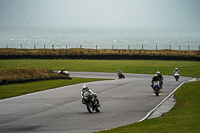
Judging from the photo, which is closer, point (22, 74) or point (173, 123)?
point (173, 123)

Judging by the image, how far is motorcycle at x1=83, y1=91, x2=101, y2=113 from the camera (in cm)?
1598

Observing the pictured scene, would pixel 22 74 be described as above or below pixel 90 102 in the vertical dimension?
above

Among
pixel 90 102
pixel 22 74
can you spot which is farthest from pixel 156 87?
pixel 22 74

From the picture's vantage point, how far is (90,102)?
1633 cm

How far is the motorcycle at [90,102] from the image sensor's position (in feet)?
52.4

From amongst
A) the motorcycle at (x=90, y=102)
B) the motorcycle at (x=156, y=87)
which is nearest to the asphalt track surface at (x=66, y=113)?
the motorcycle at (x=90, y=102)

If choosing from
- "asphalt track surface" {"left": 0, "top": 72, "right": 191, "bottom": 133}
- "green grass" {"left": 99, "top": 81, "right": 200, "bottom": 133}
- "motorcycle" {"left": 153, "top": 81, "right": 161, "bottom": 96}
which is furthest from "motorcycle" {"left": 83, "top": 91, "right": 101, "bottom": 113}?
"motorcycle" {"left": 153, "top": 81, "right": 161, "bottom": 96}

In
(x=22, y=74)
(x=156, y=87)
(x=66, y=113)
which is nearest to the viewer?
(x=66, y=113)

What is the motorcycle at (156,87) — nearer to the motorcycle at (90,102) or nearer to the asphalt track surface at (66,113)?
the asphalt track surface at (66,113)

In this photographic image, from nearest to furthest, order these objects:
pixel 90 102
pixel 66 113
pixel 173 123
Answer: pixel 173 123, pixel 66 113, pixel 90 102

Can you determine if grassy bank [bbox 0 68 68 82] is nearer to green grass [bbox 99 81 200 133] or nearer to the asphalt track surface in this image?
the asphalt track surface

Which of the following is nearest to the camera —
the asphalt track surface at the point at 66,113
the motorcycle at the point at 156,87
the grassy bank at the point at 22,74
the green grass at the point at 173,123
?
the green grass at the point at 173,123

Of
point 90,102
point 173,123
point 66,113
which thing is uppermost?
point 90,102

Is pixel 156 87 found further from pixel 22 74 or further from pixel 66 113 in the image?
pixel 22 74
